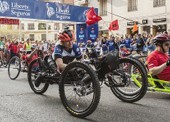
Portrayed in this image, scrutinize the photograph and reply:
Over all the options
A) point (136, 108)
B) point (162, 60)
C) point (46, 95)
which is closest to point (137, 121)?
point (136, 108)

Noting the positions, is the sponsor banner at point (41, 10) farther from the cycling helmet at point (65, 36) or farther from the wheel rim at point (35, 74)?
the cycling helmet at point (65, 36)

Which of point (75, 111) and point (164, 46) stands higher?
point (164, 46)

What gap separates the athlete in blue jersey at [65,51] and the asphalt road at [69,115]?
2.73 feet

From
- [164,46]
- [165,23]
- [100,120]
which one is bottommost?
[100,120]

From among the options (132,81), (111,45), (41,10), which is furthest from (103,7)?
(132,81)

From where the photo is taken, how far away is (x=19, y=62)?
1162 centimetres

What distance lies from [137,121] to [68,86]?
1.34 m

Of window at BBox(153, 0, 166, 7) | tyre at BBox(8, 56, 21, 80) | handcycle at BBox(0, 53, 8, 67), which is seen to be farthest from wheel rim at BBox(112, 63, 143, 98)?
window at BBox(153, 0, 166, 7)

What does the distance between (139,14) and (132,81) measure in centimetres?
2284

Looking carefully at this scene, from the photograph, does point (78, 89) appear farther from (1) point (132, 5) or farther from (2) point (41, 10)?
(1) point (132, 5)

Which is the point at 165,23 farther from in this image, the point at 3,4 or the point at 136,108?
the point at 136,108

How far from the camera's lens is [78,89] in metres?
5.73

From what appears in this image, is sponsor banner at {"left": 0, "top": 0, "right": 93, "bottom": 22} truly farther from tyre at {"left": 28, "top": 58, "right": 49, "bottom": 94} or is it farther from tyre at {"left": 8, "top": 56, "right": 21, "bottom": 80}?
tyre at {"left": 28, "top": 58, "right": 49, "bottom": 94}

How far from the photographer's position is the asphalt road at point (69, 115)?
17.7ft
